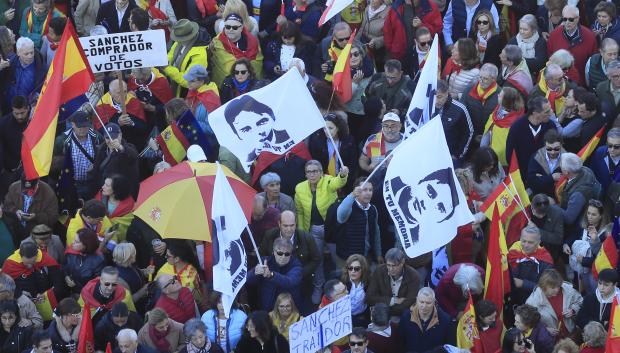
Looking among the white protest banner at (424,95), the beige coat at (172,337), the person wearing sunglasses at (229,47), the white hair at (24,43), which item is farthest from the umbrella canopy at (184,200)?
the white hair at (24,43)

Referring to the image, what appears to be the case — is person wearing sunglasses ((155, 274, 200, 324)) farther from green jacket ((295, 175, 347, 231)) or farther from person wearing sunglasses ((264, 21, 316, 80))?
person wearing sunglasses ((264, 21, 316, 80))

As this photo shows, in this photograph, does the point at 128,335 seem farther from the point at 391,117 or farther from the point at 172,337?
the point at 391,117

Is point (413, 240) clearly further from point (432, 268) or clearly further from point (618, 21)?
point (618, 21)

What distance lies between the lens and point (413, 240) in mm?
18328

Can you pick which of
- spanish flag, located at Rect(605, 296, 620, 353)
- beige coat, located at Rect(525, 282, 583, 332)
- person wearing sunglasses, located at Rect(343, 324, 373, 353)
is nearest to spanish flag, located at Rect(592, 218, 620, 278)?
beige coat, located at Rect(525, 282, 583, 332)

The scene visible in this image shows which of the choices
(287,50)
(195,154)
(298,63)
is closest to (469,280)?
(195,154)

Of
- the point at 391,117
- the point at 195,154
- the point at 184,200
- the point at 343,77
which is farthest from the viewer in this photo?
the point at 343,77

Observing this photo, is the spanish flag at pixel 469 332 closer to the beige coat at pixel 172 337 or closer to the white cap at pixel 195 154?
the beige coat at pixel 172 337

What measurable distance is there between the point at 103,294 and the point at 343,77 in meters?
3.81

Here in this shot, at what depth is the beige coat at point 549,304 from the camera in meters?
18.6

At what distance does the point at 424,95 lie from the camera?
19.6 meters

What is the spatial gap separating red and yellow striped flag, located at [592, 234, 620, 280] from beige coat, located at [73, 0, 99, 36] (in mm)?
6911

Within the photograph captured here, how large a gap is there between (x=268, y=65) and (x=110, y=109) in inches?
75.0

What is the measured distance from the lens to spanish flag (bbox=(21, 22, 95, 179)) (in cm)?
1923
